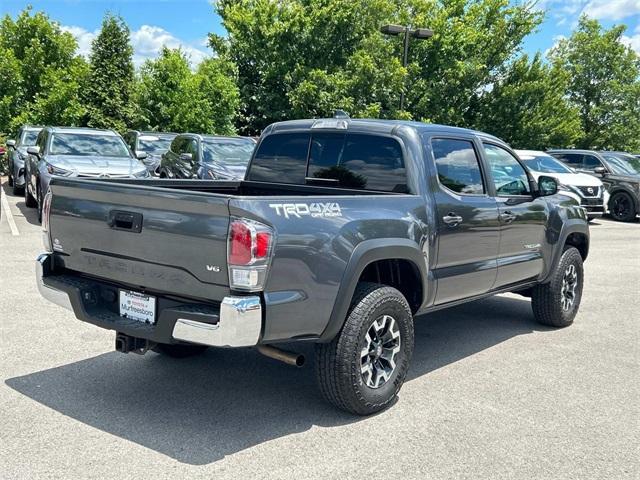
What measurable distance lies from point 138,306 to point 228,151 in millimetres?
9439

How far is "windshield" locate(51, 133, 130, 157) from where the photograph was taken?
12039mm

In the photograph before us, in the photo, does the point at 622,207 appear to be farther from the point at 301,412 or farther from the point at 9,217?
the point at 301,412

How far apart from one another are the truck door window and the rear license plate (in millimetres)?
1857

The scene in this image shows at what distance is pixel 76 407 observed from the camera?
4.06 metres

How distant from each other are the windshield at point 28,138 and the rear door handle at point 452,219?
1464 centimetres

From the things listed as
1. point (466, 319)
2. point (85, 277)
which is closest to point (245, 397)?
point (85, 277)

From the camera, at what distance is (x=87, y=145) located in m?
12.4

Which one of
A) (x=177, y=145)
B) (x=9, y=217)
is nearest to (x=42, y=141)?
(x=9, y=217)

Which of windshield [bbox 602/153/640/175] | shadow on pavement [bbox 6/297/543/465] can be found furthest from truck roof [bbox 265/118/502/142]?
windshield [bbox 602/153/640/175]

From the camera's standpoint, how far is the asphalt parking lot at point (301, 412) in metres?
3.44

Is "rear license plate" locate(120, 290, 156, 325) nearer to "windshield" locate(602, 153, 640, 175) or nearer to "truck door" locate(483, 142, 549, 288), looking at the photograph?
"truck door" locate(483, 142, 549, 288)

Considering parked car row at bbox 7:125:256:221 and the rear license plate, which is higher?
parked car row at bbox 7:125:256:221

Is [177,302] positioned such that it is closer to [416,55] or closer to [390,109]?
[390,109]

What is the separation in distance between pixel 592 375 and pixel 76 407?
3.88m
